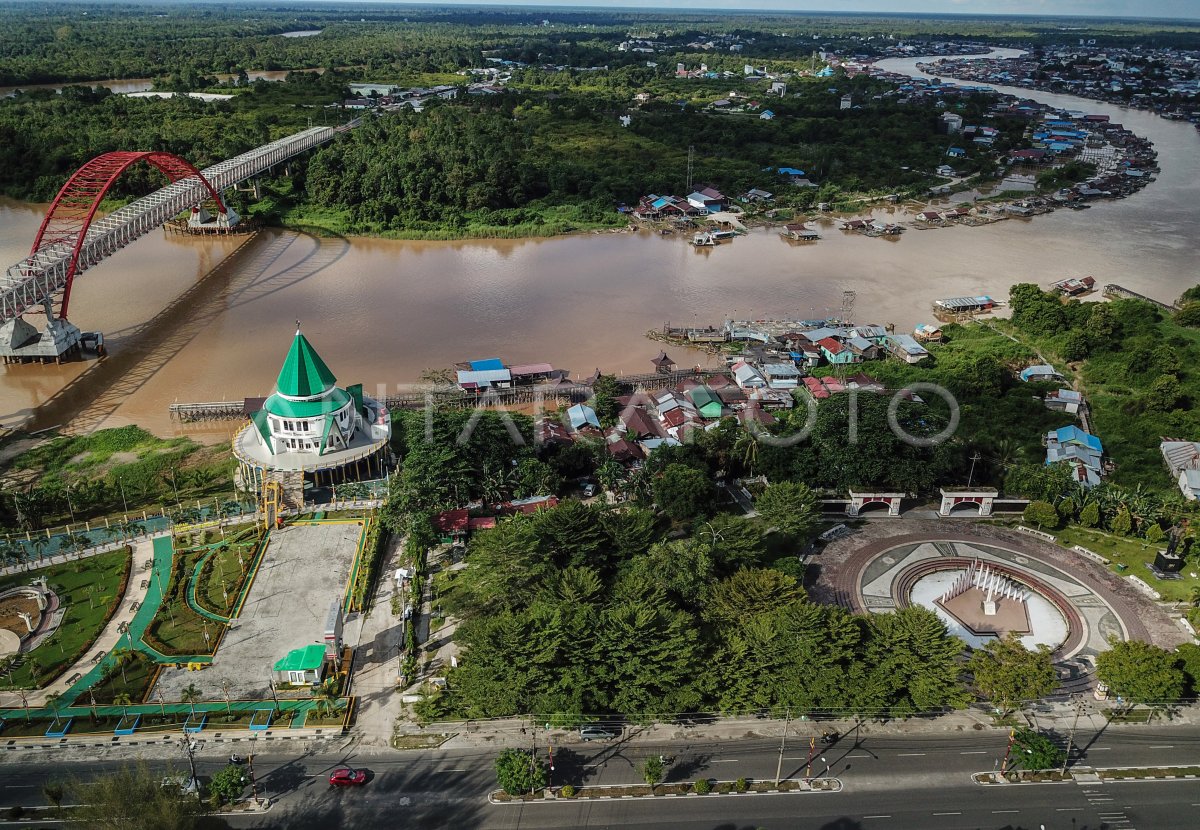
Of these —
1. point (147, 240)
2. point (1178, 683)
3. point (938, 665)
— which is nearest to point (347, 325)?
point (147, 240)

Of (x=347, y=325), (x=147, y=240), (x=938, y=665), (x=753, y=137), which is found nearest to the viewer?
(x=938, y=665)

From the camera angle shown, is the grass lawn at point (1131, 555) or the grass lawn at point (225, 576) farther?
the grass lawn at point (1131, 555)

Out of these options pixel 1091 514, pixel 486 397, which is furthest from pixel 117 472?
pixel 1091 514

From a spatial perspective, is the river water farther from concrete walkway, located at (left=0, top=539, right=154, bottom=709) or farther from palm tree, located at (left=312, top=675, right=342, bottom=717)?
palm tree, located at (left=312, top=675, right=342, bottom=717)

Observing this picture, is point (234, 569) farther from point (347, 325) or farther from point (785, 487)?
point (347, 325)

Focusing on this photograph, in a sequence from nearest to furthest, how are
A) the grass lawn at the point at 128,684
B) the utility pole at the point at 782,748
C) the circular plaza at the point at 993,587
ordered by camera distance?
the utility pole at the point at 782,748, the grass lawn at the point at 128,684, the circular plaza at the point at 993,587

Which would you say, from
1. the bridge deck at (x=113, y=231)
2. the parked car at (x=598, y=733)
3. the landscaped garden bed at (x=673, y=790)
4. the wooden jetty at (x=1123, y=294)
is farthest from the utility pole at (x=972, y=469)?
the bridge deck at (x=113, y=231)

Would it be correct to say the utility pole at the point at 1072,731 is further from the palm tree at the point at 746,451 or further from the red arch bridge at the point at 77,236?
the red arch bridge at the point at 77,236
